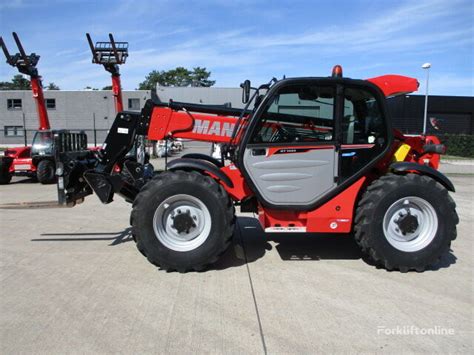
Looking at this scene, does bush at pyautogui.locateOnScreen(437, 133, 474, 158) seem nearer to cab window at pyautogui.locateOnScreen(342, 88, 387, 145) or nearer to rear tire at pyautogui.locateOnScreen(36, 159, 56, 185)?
rear tire at pyautogui.locateOnScreen(36, 159, 56, 185)

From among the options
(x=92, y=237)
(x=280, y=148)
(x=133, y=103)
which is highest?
(x=133, y=103)

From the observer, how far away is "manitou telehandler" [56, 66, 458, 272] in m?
4.80

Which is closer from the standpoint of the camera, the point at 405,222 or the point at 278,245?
the point at 405,222

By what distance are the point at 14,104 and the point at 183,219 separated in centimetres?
4605

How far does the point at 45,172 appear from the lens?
1355 cm

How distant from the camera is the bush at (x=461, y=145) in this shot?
1210 inches

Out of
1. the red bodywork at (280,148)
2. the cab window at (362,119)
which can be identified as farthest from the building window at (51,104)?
the cab window at (362,119)

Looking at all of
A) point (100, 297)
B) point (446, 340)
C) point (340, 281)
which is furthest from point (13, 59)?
point (446, 340)

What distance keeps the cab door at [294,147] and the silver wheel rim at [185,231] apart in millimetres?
722

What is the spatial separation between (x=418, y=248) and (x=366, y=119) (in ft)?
5.50

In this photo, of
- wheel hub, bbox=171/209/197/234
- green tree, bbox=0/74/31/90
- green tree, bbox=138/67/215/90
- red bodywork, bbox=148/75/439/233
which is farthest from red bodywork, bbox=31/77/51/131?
green tree, bbox=0/74/31/90

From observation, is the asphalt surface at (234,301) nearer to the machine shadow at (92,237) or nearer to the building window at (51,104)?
the machine shadow at (92,237)

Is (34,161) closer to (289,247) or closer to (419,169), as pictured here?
(289,247)

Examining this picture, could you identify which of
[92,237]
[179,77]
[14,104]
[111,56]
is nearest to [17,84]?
[179,77]
